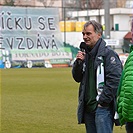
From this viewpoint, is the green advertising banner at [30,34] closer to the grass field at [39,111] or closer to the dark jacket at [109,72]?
the grass field at [39,111]

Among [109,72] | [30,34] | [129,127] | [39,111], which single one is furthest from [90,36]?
[30,34]

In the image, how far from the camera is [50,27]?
40.6 metres

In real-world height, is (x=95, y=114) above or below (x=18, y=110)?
above

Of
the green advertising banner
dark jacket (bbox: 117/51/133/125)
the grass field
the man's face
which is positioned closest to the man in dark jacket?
the man's face

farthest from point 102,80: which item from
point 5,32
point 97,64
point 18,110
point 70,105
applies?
point 5,32

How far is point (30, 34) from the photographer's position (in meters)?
39.8

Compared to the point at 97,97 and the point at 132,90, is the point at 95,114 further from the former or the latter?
the point at 132,90

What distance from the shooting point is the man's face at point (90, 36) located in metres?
5.54

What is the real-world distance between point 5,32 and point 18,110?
26.0 metres

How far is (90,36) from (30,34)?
34.5 metres

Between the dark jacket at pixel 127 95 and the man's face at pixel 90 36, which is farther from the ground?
the man's face at pixel 90 36

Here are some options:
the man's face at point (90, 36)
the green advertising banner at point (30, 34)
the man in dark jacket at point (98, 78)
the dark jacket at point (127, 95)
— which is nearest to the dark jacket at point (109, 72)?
the man in dark jacket at point (98, 78)

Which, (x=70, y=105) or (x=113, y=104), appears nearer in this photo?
(x=113, y=104)

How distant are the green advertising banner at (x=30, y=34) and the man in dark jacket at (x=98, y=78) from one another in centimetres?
3169
